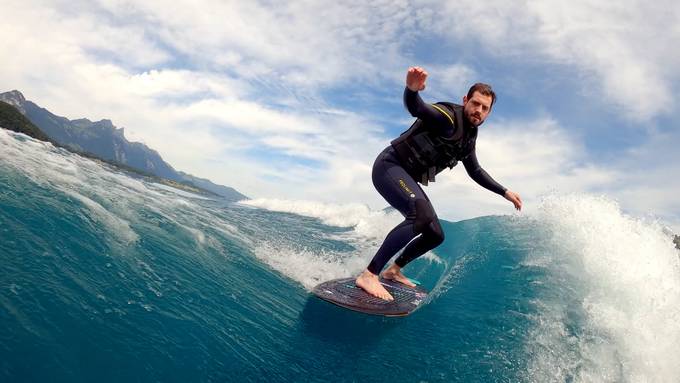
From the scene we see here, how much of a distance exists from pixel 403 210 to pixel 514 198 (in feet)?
6.70

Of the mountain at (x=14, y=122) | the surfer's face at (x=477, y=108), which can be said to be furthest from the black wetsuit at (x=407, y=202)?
the mountain at (x=14, y=122)

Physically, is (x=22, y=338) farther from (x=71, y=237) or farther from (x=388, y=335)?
(x=388, y=335)

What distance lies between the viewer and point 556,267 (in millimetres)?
6043

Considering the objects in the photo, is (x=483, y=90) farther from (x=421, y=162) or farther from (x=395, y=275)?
(x=395, y=275)

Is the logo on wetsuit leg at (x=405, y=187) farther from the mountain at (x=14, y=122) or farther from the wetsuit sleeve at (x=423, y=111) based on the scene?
the mountain at (x=14, y=122)

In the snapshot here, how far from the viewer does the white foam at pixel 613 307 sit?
3.91m

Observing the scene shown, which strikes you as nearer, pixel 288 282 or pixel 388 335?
pixel 388 335

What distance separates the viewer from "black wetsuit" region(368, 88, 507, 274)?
5.05m

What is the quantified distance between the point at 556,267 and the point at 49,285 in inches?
265

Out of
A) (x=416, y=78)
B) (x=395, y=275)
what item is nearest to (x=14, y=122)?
(x=395, y=275)

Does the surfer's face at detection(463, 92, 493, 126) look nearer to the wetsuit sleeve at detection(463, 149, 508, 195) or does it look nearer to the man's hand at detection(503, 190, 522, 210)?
the wetsuit sleeve at detection(463, 149, 508, 195)

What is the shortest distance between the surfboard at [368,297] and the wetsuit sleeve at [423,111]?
2453 millimetres

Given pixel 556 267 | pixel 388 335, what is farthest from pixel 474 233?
pixel 388 335

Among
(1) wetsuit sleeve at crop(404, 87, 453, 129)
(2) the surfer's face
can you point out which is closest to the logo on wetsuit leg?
(1) wetsuit sleeve at crop(404, 87, 453, 129)
